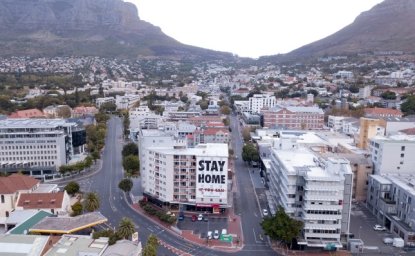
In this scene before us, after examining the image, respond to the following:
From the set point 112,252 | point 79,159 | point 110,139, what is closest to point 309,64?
point 110,139

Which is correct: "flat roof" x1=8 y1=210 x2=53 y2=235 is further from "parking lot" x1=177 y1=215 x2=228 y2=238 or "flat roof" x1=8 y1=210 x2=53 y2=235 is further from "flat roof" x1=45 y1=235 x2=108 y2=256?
"parking lot" x1=177 y1=215 x2=228 y2=238

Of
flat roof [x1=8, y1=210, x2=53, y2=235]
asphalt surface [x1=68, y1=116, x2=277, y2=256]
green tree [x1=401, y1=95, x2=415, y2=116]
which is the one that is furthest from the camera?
green tree [x1=401, y1=95, x2=415, y2=116]

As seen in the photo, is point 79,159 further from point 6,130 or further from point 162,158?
point 162,158

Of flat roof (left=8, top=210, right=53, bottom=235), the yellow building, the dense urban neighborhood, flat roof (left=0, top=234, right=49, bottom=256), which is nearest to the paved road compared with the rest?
the dense urban neighborhood

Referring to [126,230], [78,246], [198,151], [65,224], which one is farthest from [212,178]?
[78,246]

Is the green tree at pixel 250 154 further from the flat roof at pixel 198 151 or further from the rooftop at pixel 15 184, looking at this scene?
the rooftop at pixel 15 184

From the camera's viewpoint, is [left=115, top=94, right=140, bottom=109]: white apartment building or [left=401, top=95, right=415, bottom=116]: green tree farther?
[left=115, top=94, right=140, bottom=109]: white apartment building
